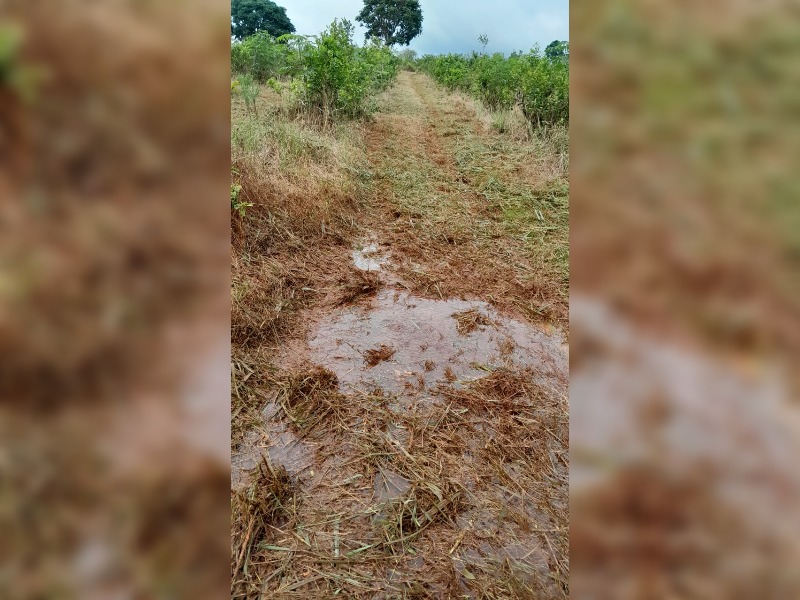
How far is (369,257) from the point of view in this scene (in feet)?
11.8

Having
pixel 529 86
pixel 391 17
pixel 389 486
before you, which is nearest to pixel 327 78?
pixel 529 86

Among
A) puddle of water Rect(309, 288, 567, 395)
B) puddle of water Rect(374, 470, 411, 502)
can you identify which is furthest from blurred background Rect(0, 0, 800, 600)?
puddle of water Rect(309, 288, 567, 395)

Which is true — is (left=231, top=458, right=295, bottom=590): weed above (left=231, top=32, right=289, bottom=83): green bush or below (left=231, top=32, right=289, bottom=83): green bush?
below

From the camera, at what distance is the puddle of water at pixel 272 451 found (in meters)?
1.70

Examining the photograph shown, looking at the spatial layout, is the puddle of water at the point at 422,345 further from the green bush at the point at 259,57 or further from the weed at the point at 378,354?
the green bush at the point at 259,57

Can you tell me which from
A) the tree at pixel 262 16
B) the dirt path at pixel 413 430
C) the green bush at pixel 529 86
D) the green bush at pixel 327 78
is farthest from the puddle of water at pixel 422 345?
the tree at pixel 262 16

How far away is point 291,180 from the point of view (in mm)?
4305

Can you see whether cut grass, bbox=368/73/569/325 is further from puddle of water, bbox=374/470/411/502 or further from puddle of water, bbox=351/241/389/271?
puddle of water, bbox=374/470/411/502
